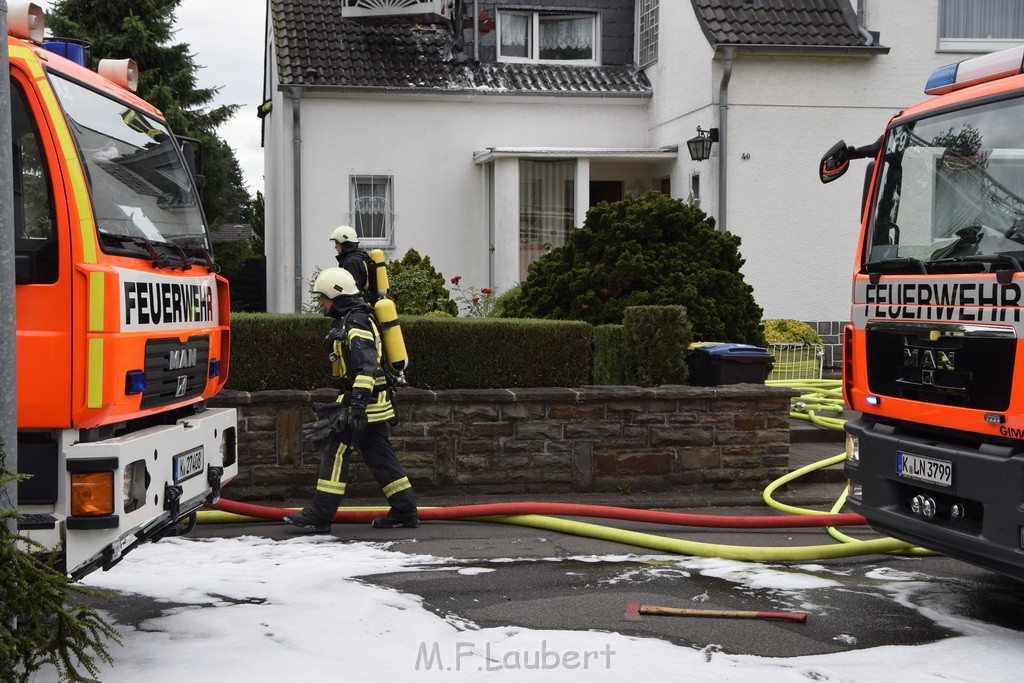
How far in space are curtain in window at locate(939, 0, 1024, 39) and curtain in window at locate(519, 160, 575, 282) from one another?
20.0 ft

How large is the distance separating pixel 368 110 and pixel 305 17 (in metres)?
2.10

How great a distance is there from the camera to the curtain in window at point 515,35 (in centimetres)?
1972

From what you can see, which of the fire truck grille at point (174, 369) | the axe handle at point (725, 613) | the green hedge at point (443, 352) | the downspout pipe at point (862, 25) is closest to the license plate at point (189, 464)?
the fire truck grille at point (174, 369)

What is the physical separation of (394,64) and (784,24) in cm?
628

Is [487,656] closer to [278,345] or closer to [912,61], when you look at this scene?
[278,345]

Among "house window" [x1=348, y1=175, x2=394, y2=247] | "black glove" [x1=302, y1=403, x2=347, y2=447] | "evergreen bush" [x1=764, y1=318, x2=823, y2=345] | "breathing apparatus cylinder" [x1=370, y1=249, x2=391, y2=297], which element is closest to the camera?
"black glove" [x1=302, y1=403, x2=347, y2=447]

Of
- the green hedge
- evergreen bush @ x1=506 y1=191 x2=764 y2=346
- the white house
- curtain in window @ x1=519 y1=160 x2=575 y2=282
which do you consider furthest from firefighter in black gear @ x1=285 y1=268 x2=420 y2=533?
curtain in window @ x1=519 y1=160 x2=575 y2=282

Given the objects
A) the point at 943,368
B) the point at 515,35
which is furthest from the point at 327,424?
the point at 515,35

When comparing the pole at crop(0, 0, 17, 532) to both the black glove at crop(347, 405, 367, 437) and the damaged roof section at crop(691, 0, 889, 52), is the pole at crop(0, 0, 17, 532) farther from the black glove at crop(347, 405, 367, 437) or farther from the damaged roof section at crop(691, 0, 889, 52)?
the damaged roof section at crop(691, 0, 889, 52)

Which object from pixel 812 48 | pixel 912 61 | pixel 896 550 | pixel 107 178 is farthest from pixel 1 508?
pixel 912 61

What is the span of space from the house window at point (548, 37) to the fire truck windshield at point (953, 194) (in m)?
14.1

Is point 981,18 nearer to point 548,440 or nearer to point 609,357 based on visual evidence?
point 609,357

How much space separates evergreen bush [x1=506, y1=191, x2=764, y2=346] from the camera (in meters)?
10.5

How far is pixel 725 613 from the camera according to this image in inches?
220
